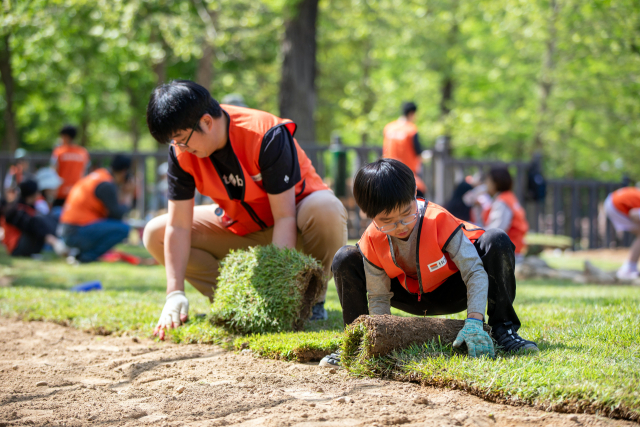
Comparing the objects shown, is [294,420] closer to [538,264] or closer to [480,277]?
[480,277]

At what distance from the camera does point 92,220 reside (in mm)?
8016

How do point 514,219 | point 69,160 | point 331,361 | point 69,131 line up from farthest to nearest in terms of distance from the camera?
1. point 69,160
2. point 69,131
3. point 514,219
4. point 331,361

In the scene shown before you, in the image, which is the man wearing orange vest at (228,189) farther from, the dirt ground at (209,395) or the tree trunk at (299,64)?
the tree trunk at (299,64)

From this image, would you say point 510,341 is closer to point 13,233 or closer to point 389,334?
point 389,334

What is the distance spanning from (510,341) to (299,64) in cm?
906

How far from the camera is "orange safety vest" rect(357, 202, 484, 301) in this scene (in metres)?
2.62

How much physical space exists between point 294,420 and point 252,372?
72cm

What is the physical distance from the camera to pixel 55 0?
8336mm

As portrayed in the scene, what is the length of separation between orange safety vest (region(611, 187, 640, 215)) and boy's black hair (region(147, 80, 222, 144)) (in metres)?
6.26

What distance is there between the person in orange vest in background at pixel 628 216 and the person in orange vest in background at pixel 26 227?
307 inches

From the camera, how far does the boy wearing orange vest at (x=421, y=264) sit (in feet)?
8.24

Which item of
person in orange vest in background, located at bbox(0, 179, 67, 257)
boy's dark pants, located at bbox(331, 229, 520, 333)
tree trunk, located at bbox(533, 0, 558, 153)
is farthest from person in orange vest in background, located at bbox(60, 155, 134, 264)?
tree trunk, located at bbox(533, 0, 558, 153)

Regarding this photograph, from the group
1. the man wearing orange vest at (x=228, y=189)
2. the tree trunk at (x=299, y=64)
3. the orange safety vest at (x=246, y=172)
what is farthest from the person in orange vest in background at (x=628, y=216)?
the tree trunk at (x=299, y=64)

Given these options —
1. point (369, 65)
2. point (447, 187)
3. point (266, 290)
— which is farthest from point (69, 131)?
point (369, 65)
